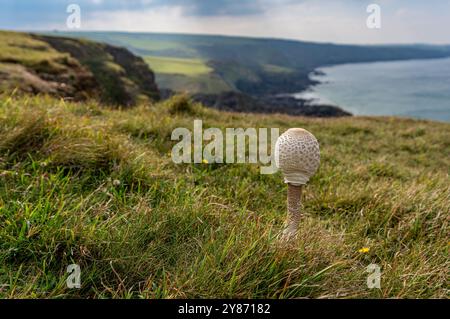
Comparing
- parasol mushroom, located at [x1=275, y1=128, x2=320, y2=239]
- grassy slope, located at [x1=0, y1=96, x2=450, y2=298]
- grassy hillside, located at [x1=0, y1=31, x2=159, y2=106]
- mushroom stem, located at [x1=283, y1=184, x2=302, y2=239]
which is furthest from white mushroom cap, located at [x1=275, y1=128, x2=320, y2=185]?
grassy hillside, located at [x1=0, y1=31, x2=159, y2=106]

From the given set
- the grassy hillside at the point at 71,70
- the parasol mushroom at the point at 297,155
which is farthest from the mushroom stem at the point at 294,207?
the grassy hillside at the point at 71,70

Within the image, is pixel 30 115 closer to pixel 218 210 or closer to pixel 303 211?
pixel 218 210

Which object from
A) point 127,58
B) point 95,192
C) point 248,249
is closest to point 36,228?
point 95,192

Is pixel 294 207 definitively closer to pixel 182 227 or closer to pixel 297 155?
pixel 297 155

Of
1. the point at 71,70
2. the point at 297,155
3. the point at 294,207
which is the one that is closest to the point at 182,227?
the point at 294,207

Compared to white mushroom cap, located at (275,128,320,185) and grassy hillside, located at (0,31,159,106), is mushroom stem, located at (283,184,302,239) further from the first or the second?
grassy hillside, located at (0,31,159,106)

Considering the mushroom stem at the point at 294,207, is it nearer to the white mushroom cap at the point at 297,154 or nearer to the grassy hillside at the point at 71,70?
the white mushroom cap at the point at 297,154
